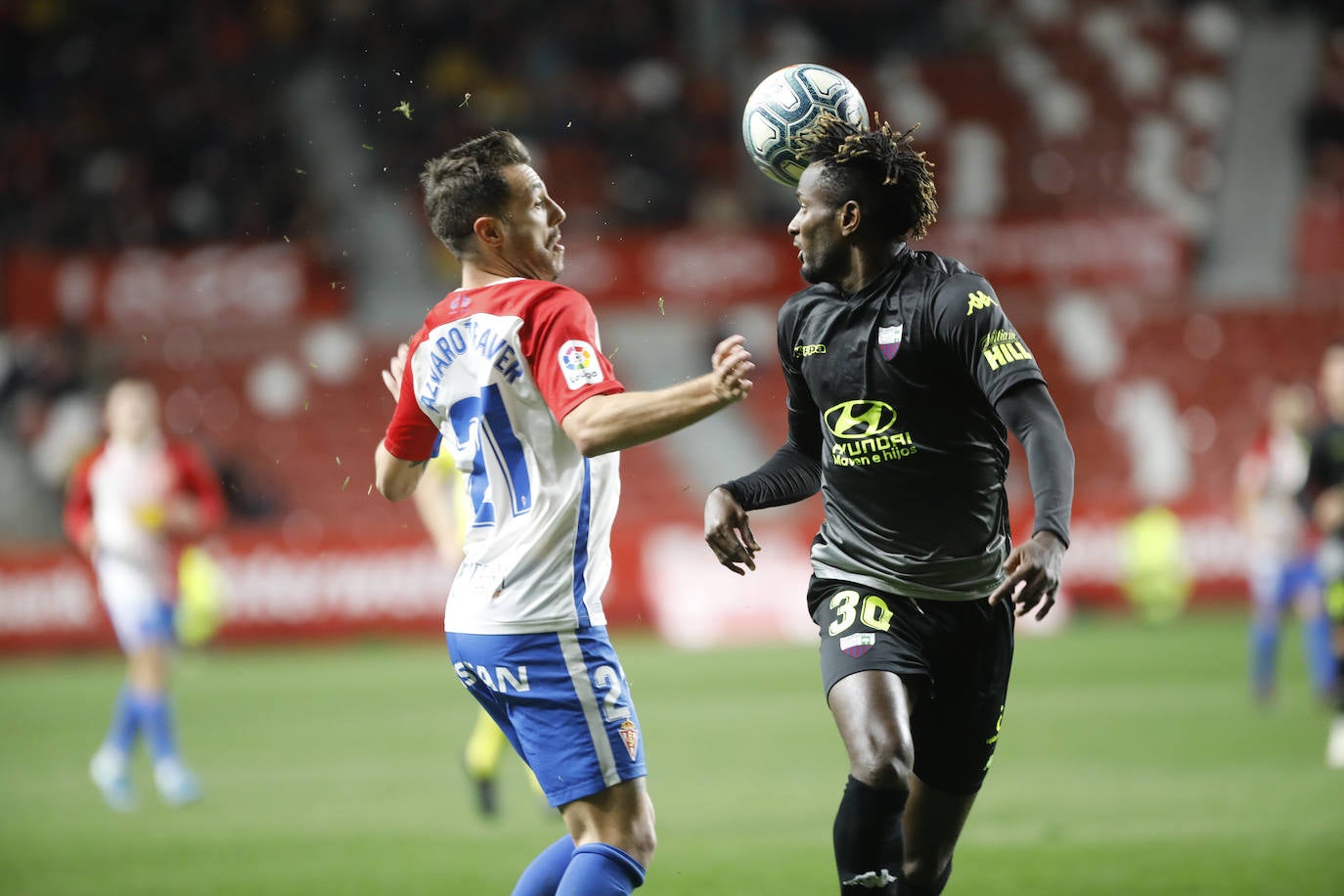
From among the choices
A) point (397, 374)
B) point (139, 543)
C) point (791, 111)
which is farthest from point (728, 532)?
point (139, 543)

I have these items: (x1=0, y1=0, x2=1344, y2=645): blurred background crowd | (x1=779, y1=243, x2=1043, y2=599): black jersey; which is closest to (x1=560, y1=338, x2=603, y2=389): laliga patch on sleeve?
(x1=779, y1=243, x2=1043, y2=599): black jersey

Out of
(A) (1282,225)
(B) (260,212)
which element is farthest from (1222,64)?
(B) (260,212)

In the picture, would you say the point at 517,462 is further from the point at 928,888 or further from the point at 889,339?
the point at 928,888

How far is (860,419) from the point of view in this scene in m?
4.55

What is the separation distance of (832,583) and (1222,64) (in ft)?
70.8

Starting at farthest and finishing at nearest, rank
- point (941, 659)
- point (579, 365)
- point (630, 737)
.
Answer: point (941, 659) < point (630, 737) < point (579, 365)

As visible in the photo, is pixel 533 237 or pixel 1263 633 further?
pixel 1263 633

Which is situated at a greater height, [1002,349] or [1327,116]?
[1327,116]

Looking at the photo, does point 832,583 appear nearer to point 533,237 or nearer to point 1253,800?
point 533,237

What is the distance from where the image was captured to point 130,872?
287 inches

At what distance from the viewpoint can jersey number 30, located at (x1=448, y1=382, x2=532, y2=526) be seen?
4.15 m

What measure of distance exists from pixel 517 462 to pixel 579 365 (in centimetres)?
36

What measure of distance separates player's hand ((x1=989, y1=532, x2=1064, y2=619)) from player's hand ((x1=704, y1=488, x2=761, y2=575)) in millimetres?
823

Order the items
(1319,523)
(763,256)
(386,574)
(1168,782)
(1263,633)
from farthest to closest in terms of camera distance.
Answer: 1. (763,256)
2. (386,574)
3. (1263,633)
4. (1319,523)
5. (1168,782)
